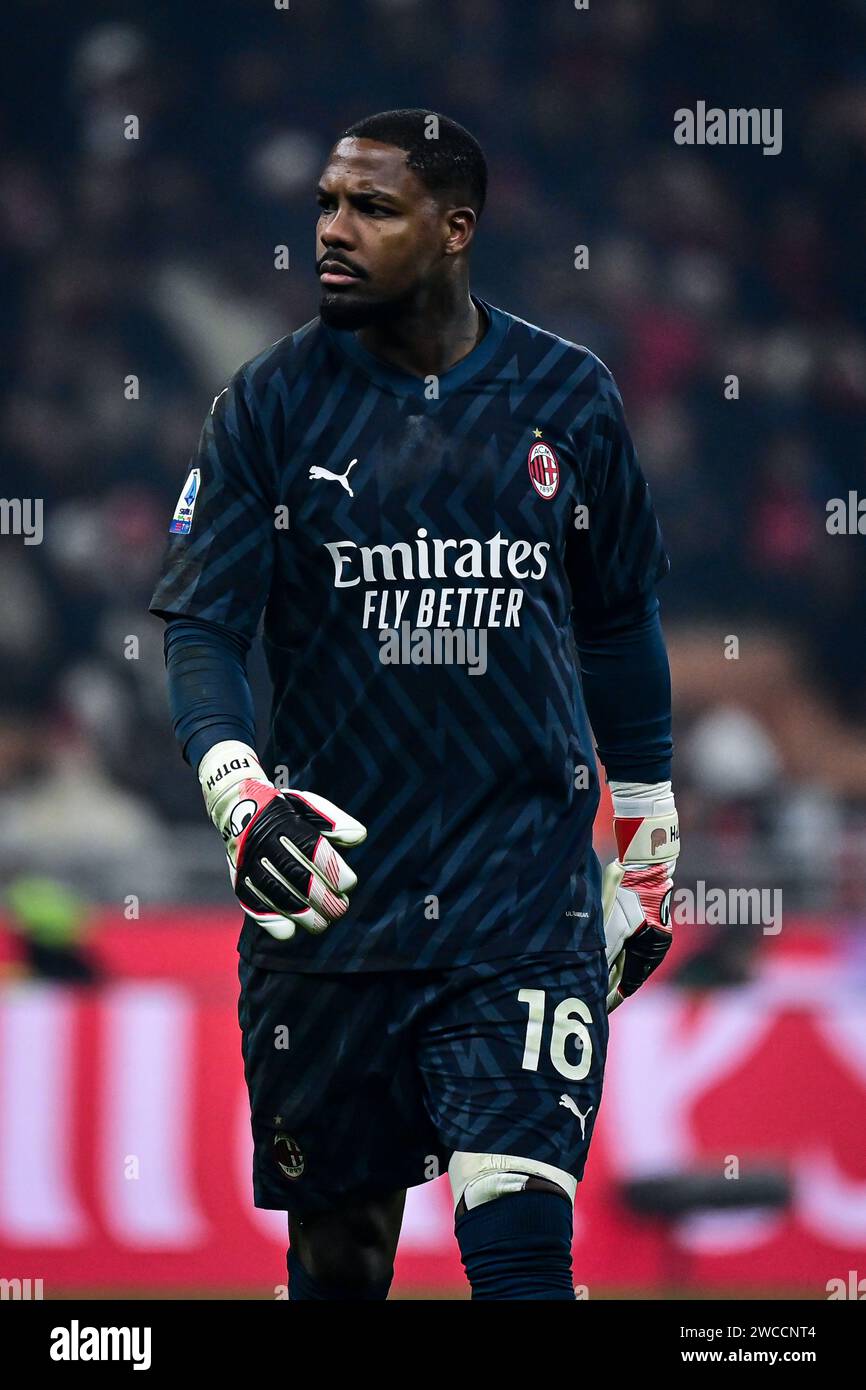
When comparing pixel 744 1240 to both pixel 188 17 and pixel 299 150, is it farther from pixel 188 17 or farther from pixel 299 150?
pixel 188 17

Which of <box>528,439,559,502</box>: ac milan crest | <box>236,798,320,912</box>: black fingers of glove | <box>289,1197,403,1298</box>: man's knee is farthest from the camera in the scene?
<box>289,1197,403,1298</box>: man's knee

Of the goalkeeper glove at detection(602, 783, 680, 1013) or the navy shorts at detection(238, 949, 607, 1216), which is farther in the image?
the goalkeeper glove at detection(602, 783, 680, 1013)

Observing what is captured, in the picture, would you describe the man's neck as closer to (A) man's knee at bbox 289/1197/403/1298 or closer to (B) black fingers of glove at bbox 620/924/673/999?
(B) black fingers of glove at bbox 620/924/673/999

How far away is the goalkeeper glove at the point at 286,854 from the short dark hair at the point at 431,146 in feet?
3.30

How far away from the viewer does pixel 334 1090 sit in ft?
10.6

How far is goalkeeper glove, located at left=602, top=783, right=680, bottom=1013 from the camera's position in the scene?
357cm

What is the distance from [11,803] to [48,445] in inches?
78.1

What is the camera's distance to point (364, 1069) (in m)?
3.20

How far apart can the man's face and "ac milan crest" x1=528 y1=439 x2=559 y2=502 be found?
34 cm

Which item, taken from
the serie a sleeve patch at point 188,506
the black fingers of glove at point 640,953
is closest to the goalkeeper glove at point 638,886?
the black fingers of glove at point 640,953

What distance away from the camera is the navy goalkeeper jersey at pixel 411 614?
10.4ft

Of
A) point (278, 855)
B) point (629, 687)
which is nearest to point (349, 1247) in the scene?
point (278, 855)

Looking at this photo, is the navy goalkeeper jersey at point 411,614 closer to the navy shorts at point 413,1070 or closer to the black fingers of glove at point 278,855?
the navy shorts at point 413,1070
